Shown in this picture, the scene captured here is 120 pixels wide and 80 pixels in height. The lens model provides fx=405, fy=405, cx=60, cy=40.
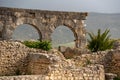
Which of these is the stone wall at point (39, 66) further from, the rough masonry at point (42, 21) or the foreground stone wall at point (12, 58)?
the rough masonry at point (42, 21)

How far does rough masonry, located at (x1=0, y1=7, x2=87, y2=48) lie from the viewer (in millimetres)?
29156

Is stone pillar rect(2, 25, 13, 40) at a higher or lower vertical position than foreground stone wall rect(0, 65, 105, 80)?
higher

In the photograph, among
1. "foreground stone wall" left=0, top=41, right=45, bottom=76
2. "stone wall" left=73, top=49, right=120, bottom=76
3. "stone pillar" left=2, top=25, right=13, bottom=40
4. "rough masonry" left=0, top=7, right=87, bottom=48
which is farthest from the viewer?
"stone pillar" left=2, top=25, right=13, bottom=40

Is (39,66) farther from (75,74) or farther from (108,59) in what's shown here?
(108,59)

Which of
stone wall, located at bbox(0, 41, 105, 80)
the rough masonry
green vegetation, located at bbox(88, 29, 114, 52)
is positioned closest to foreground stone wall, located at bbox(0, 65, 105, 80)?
stone wall, located at bbox(0, 41, 105, 80)

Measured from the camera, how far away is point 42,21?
30.5 m

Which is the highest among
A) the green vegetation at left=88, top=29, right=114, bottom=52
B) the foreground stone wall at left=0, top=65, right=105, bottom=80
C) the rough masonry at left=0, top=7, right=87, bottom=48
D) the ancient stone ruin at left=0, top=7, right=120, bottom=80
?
the rough masonry at left=0, top=7, right=87, bottom=48

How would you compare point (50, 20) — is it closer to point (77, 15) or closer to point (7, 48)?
point (77, 15)

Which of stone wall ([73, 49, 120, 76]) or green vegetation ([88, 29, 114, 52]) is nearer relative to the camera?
stone wall ([73, 49, 120, 76])

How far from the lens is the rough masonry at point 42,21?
29.2 m

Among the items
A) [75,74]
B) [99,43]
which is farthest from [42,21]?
[75,74]

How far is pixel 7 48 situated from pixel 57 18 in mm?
15874

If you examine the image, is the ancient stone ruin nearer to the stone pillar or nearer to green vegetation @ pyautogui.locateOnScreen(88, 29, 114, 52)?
the stone pillar

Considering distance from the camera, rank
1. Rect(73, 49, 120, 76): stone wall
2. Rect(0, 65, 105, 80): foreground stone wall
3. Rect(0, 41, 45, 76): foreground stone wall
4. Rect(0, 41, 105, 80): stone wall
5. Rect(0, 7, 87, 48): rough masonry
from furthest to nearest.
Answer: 1. Rect(0, 7, 87, 48): rough masonry
2. Rect(73, 49, 120, 76): stone wall
3. Rect(0, 41, 45, 76): foreground stone wall
4. Rect(0, 41, 105, 80): stone wall
5. Rect(0, 65, 105, 80): foreground stone wall
